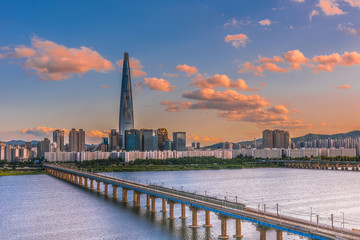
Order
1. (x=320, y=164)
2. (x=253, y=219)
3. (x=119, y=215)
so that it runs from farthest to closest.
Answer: (x=320, y=164), (x=119, y=215), (x=253, y=219)

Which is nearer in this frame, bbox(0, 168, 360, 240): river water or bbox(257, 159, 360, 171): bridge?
bbox(0, 168, 360, 240): river water

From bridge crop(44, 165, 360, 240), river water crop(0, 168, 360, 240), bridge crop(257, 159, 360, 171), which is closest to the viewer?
bridge crop(44, 165, 360, 240)

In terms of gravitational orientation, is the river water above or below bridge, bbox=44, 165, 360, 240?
below

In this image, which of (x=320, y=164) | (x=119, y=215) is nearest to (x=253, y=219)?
(x=119, y=215)

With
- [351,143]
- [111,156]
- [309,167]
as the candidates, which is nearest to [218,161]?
[309,167]

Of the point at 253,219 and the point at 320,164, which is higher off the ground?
the point at 253,219

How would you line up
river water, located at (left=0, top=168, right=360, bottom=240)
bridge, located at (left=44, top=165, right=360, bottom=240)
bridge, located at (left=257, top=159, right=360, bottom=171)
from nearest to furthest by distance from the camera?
bridge, located at (left=44, top=165, right=360, bottom=240) → river water, located at (left=0, top=168, right=360, bottom=240) → bridge, located at (left=257, top=159, right=360, bottom=171)

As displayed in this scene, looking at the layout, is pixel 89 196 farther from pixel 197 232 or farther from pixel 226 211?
pixel 226 211

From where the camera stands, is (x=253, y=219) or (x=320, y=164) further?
(x=320, y=164)

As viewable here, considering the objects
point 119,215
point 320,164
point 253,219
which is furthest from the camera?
point 320,164

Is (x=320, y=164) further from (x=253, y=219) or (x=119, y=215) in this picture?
(x=253, y=219)

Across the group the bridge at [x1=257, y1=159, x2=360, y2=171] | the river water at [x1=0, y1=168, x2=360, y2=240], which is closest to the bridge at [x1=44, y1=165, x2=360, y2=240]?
the river water at [x1=0, y1=168, x2=360, y2=240]

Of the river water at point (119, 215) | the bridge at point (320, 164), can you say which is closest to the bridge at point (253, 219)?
the river water at point (119, 215)

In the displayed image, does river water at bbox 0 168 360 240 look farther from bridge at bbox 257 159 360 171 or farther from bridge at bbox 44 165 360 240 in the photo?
bridge at bbox 257 159 360 171
